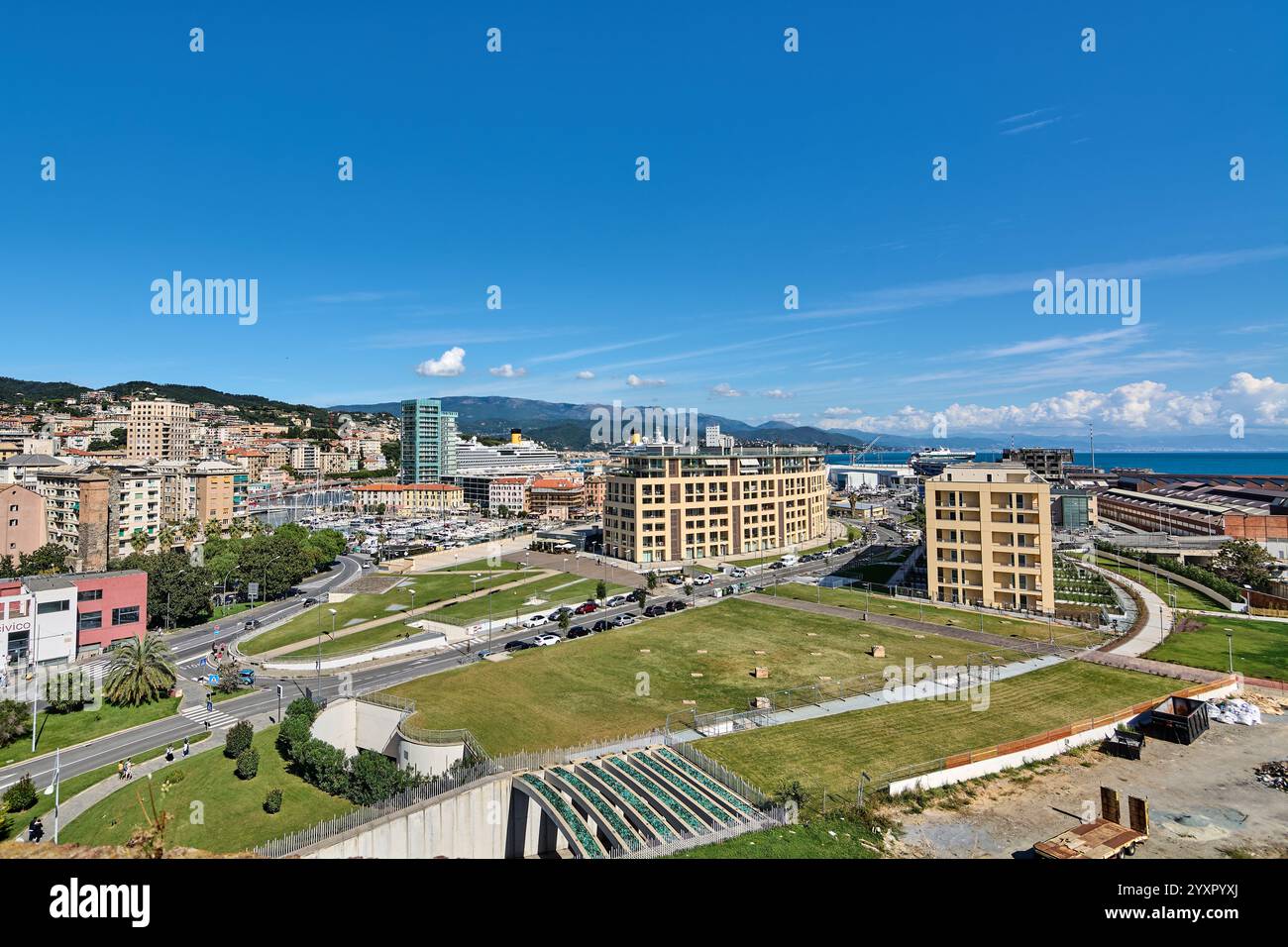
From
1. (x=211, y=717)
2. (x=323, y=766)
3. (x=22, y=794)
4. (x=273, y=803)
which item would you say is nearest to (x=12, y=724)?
(x=211, y=717)

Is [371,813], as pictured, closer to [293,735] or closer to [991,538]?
[293,735]

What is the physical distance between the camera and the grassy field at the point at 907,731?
958 inches

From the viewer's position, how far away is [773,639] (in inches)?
1670

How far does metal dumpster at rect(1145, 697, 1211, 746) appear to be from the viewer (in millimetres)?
27844

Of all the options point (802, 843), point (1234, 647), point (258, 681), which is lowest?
point (258, 681)

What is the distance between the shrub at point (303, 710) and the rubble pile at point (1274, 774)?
128 feet

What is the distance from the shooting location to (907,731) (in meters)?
27.4

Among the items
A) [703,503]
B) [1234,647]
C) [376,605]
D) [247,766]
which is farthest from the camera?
[703,503]

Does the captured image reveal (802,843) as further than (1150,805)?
No

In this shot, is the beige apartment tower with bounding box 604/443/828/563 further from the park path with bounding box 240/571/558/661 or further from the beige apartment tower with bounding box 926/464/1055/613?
the beige apartment tower with bounding box 926/464/1055/613

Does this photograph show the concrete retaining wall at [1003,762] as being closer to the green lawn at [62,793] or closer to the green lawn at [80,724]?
the green lawn at [62,793]

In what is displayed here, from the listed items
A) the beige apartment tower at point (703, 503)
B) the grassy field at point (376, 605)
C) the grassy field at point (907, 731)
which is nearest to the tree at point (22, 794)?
the grassy field at point (376, 605)

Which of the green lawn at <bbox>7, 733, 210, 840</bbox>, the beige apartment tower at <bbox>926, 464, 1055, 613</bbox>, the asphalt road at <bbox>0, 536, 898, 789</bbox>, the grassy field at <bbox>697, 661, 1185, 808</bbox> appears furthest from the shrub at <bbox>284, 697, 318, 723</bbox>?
the beige apartment tower at <bbox>926, 464, 1055, 613</bbox>

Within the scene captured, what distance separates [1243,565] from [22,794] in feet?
273
